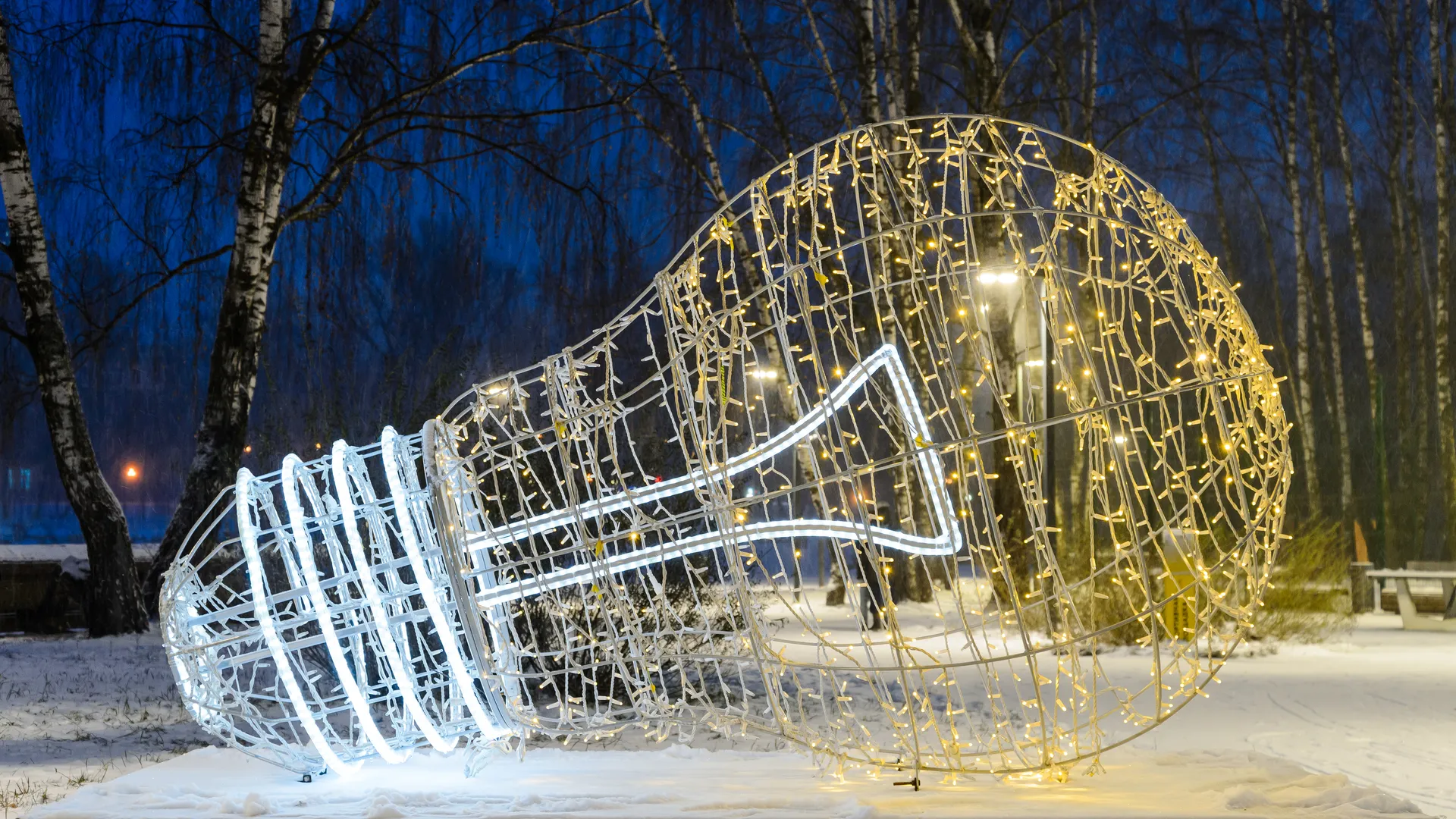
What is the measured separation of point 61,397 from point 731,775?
23.9 ft

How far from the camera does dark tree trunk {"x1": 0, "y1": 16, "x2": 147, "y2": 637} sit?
9539 millimetres

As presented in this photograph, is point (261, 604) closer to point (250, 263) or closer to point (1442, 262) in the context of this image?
point (250, 263)

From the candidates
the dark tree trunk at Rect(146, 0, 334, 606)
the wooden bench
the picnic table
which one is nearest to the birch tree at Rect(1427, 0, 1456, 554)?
the picnic table

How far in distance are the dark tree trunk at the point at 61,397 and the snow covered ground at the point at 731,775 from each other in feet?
7.55

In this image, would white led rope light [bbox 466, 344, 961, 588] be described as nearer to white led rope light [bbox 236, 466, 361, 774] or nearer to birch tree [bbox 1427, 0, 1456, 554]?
white led rope light [bbox 236, 466, 361, 774]

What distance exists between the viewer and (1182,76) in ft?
55.6

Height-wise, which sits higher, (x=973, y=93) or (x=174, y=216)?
(x=973, y=93)

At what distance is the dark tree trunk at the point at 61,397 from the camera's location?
954 cm

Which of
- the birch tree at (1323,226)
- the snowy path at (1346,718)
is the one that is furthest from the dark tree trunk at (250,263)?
the birch tree at (1323,226)

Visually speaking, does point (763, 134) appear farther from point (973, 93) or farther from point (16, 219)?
point (16, 219)

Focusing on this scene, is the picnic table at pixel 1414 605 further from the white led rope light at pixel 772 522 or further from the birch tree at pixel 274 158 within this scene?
the white led rope light at pixel 772 522

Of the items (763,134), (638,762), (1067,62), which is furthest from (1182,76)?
(638,762)

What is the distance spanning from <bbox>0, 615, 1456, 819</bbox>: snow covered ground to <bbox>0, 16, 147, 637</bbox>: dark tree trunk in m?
2.30

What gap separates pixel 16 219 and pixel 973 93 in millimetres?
7111
